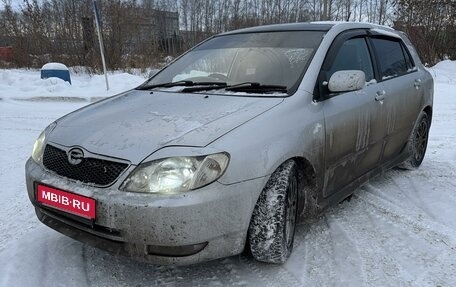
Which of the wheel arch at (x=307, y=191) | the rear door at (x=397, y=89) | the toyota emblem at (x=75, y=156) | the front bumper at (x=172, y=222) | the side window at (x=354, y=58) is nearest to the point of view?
the front bumper at (x=172, y=222)

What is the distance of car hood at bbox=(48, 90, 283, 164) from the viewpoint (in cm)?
231

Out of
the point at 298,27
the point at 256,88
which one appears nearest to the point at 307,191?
the point at 256,88

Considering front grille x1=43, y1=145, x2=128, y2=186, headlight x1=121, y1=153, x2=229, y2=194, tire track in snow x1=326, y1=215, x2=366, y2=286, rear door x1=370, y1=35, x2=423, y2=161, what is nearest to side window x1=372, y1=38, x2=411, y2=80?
rear door x1=370, y1=35, x2=423, y2=161

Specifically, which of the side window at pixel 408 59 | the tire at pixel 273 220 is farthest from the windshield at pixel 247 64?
the side window at pixel 408 59

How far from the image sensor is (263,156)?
239 centimetres

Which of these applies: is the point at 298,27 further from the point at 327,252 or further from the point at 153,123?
the point at 327,252

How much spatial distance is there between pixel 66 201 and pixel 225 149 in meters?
0.94

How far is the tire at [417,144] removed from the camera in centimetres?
452

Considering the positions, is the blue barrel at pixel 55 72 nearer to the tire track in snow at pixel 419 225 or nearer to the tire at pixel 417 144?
the tire at pixel 417 144

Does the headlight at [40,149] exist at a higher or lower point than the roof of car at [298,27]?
lower

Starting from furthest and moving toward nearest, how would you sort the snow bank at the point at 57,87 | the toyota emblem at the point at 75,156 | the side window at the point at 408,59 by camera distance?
the snow bank at the point at 57,87 → the side window at the point at 408,59 → the toyota emblem at the point at 75,156

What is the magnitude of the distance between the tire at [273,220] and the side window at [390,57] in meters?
1.82

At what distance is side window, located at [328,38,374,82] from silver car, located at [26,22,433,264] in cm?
1

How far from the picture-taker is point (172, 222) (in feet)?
7.03
